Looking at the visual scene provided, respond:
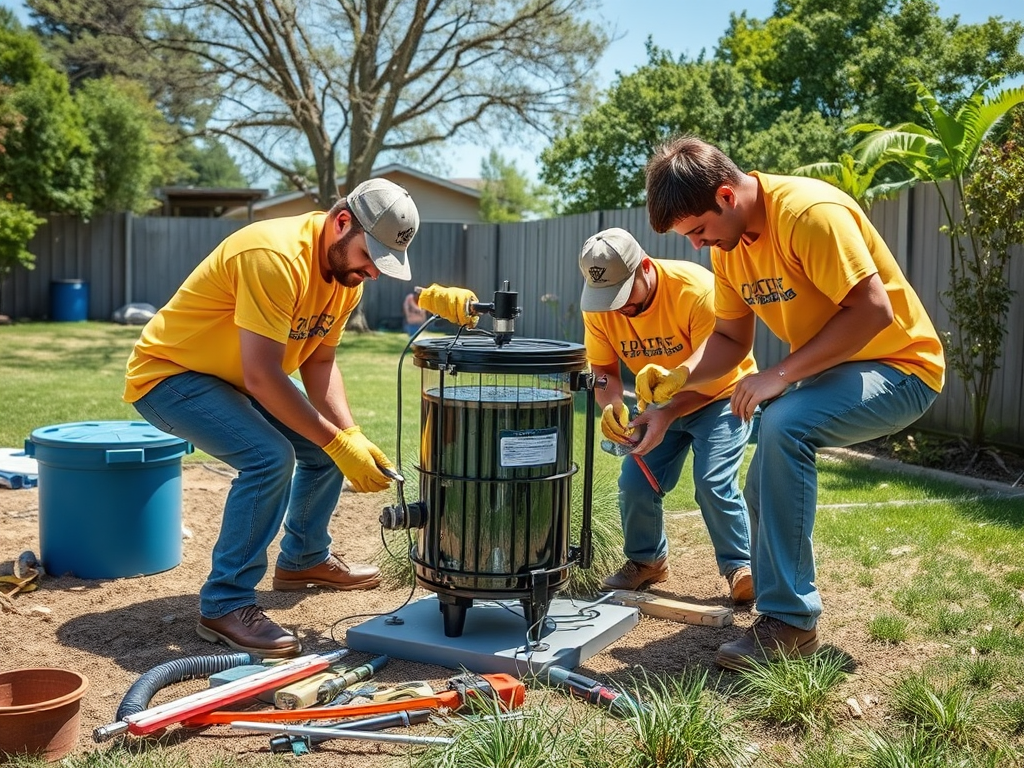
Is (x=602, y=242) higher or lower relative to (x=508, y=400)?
higher

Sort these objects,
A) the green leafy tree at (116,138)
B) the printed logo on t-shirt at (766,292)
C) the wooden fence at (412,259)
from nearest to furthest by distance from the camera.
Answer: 1. the printed logo on t-shirt at (766,292)
2. the wooden fence at (412,259)
3. the green leafy tree at (116,138)

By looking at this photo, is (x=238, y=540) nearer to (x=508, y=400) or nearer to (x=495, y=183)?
(x=508, y=400)

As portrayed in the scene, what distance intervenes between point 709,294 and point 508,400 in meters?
1.19

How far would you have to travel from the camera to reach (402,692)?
297 cm

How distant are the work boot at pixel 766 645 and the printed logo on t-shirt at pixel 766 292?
1034 mm

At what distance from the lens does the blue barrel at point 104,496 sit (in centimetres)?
412

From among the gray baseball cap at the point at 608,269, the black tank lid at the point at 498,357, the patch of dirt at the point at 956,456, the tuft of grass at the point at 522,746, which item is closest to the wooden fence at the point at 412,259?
the patch of dirt at the point at 956,456

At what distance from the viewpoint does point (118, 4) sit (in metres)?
16.7

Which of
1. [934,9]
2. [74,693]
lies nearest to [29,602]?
[74,693]

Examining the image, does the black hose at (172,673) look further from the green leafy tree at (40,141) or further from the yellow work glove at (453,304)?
the green leafy tree at (40,141)

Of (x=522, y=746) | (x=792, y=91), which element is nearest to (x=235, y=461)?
(x=522, y=746)

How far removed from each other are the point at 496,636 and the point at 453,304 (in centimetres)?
114

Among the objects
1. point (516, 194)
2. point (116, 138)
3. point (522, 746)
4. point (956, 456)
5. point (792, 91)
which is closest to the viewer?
point (522, 746)

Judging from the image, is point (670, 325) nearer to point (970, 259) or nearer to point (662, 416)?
point (662, 416)
